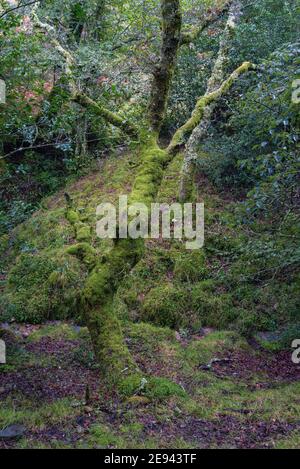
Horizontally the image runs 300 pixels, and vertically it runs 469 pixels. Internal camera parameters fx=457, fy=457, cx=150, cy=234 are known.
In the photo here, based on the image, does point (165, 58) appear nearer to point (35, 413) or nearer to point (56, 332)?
point (56, 332)

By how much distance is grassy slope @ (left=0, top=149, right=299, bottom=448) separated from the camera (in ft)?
16.5

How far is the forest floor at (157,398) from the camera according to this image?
483cm

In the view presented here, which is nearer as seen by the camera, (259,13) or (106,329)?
Answer: (106,329)

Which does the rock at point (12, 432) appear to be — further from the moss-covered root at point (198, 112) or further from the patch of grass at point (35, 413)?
the moss-covered root at point (198, 112)

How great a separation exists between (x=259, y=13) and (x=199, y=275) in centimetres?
821

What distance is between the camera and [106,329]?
241 inches

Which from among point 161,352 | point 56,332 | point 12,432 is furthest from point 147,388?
point 56,332

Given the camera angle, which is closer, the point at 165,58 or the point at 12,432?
the point at 12,432

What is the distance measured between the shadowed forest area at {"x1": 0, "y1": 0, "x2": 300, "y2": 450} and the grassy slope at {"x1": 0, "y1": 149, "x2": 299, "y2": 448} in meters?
0.03

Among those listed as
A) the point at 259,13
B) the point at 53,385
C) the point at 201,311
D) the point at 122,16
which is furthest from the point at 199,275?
the point at 259,13

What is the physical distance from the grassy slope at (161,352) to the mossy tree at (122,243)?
41 centimetres

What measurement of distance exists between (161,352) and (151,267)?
2578 mm

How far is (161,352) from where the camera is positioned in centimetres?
725
